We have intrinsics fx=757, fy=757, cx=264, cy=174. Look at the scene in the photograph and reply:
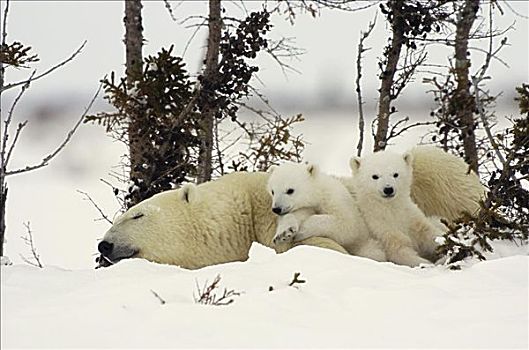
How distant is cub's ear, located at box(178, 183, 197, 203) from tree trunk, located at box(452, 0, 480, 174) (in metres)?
2.54

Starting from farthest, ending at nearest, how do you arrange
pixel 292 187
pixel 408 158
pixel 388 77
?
1. pixel 388 77
2. pixel 408 158
3. pixel 292 187

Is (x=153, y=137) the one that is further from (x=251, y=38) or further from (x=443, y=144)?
(x=443, y=144)

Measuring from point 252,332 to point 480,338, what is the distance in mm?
863

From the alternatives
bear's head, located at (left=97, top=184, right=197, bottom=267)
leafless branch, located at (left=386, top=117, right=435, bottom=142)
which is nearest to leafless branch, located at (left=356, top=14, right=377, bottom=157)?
leafless branch, located at (left=386, top=117, right=435, bottom=142)

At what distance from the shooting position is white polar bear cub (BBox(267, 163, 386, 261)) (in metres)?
5.09

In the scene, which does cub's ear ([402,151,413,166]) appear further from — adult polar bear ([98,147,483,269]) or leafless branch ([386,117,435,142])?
leafless branch ([386,117,435,142])

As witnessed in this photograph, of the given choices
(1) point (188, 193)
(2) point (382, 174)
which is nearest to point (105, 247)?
(1) point (188, 193)

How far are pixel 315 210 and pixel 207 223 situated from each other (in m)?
0.77

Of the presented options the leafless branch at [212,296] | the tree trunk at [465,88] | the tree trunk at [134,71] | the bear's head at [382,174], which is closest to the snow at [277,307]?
the leafless branch at [212,296]

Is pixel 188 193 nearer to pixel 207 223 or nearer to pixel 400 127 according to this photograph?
pixel 207 223

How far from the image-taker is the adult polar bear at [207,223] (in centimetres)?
517

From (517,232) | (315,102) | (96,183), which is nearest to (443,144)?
(315,102)

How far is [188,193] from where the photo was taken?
17.5ft

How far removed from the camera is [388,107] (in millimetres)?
7332
